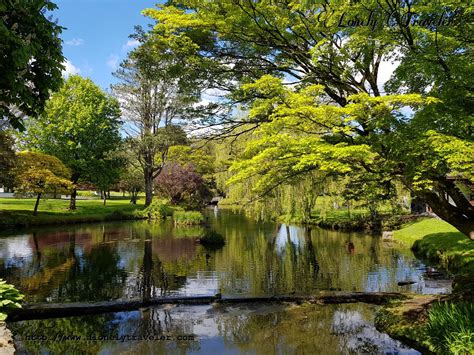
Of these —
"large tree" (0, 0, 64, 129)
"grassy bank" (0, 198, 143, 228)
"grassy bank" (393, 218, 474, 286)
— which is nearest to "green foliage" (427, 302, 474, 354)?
"grassy bank" (393, 218, 474, 286)

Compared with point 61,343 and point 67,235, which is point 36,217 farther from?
point 61,343

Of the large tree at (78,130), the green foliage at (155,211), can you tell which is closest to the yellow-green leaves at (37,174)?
the large tree at (78,130)

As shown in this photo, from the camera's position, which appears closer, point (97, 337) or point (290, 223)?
point (97, 337)

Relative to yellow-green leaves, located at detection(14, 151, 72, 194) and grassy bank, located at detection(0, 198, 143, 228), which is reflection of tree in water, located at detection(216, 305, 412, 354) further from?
yellow-green leaves, located at detection(14, 151, 72, 194)

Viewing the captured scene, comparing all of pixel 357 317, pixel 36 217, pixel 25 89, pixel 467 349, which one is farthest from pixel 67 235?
pixel 467 349

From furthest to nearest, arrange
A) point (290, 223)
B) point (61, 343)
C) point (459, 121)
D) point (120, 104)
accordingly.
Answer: point (120, 104), point (290, 223), point (61, 343), point (459, 121)

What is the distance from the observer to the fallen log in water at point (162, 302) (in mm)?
10883

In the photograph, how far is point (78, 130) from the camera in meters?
40.6

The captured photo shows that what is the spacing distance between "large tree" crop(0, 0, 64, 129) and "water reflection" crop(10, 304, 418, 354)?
237 inches

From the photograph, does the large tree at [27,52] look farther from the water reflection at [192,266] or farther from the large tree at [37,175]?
the large tree at [37,175]

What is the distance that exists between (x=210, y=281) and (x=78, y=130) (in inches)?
1227

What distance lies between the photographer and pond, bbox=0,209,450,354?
9.38m

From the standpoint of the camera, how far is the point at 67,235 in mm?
28141

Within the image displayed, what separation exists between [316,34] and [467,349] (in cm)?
810
